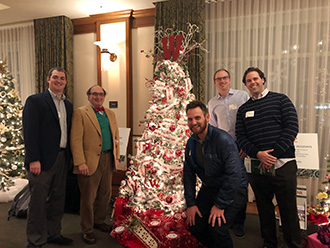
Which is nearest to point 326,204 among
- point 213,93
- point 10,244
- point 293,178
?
point 293,178

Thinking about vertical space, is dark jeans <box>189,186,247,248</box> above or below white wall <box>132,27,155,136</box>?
below

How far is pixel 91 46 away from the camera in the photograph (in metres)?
4.64

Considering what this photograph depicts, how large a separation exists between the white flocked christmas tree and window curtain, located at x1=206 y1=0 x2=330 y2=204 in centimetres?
150

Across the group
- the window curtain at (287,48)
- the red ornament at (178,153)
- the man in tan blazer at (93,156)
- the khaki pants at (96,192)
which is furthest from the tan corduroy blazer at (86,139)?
the window curtain at (287,48)

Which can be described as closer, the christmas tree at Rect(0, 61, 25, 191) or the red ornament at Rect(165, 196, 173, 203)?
the red ornament at Rect(165, 196, 173, 203)

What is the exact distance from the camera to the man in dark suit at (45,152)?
2.18 m

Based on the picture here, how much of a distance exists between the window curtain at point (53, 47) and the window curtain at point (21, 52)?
366mm

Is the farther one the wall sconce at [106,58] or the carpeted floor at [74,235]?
the wall sconce at [106,58]

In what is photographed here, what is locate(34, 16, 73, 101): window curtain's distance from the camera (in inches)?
180

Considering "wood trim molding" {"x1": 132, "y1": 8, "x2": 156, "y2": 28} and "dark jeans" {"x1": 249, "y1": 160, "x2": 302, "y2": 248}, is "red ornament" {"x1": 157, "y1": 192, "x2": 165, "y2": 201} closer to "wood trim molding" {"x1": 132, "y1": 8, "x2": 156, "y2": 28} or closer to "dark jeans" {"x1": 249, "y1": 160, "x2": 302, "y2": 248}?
"dark jeans" {"x1": 249, "y1": 160, "x2": 302, "y2": 248}

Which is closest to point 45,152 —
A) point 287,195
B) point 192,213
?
point 192,213

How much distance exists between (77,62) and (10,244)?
10.8ft

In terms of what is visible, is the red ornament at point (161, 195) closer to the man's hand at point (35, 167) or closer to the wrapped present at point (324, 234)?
the man's hand at point (35, 167)

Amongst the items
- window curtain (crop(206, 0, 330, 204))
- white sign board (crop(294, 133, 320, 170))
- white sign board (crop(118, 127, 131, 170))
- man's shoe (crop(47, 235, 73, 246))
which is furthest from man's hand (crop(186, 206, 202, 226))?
window curtain (crop(206, 0, 330, 204))
